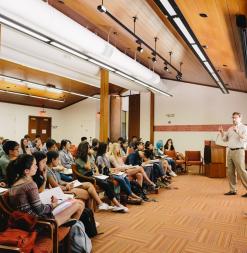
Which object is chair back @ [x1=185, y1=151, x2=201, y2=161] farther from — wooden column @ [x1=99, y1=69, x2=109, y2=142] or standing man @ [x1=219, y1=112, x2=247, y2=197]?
standing man @ [x1=219, y1=112, x2=247, y2=197]

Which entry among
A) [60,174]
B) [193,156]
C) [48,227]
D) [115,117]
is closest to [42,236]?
[48,227]

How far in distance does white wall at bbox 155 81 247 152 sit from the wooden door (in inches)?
243

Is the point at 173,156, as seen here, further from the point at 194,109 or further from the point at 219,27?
the point at 219,27

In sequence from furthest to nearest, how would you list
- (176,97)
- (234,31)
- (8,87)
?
(176,97)
(8,87)
(234,31)

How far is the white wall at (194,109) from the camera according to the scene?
1102 cm

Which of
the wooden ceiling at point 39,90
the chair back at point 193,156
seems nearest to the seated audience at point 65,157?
the wooden ceiling at point 39,90

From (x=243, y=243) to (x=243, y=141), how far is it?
2.79m

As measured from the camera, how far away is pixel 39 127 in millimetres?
14297

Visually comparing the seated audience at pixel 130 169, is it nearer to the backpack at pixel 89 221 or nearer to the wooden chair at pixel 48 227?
the backpack at pixel 89 221

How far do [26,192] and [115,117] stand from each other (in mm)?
10312

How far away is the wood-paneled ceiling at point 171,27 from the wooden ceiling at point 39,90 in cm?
347

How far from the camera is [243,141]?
18.5 ft

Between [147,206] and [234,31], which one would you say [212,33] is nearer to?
[234,31]

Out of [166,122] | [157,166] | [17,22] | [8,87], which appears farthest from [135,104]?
[17,22]
